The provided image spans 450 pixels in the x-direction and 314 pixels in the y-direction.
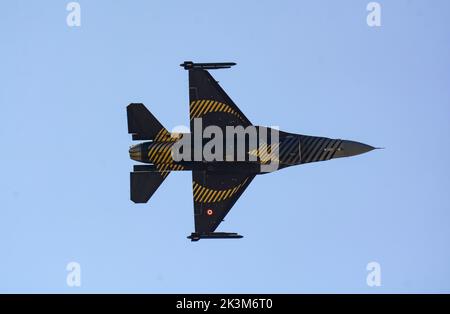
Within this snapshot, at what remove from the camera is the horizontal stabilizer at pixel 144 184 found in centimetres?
4594

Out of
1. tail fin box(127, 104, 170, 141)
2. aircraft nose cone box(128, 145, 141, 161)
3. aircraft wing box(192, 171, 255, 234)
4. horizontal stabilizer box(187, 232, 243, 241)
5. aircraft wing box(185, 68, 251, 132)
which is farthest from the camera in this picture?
aircraft wing box(192, 171, 255, 234)

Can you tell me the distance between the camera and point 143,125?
4553 cm

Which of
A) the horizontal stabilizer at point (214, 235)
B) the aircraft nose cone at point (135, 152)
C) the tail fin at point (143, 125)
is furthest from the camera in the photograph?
the horizontal stabilizer at point (214, 235)

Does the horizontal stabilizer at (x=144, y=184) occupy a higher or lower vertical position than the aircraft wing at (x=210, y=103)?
lower

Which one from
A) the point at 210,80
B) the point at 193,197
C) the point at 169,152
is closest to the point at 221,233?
the point at 193,197

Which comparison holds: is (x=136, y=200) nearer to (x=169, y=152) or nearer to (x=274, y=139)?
(x=169, y=152)

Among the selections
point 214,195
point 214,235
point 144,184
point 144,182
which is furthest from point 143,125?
point 214,235

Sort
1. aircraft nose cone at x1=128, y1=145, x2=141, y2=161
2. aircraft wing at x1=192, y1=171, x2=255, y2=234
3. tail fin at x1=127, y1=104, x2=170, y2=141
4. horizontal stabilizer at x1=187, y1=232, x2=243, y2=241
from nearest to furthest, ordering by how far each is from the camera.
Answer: aircraft nose cone at x1=128, y1=145, x2=141, y2=161 < tail fin at x1=127, y1=104, x2=170, y2=141 < horizontal stabilizer at x1=187, y1=232, x2=243, y2=241 < aircraft wing at x1=192, y1=171, x2=255, y2=234

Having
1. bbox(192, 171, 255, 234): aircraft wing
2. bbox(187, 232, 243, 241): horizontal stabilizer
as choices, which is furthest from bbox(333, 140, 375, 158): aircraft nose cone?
bbox(187, 232, 243, 241): horizontal stabilizer

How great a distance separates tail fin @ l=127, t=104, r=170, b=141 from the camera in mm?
45469

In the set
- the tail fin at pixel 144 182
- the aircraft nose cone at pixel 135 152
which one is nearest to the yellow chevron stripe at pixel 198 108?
the aircraft nose cone at pixel 135 152

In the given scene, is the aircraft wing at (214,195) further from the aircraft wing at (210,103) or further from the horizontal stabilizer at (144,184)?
the aircraft wing at (210,103)

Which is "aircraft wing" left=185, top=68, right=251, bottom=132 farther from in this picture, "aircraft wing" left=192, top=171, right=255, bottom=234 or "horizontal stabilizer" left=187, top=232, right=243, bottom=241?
"horizontal stabilizer" left=187, top=232, right=243, bottom=241

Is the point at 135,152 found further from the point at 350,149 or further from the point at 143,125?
the point at 350,149
